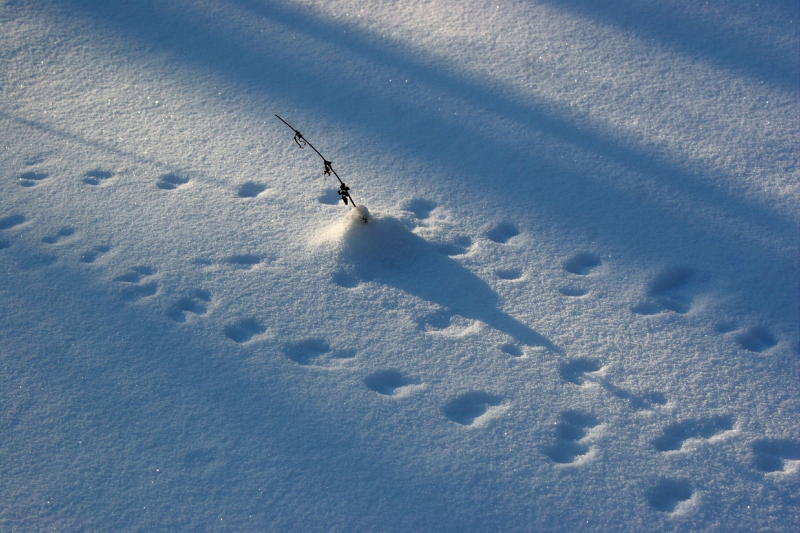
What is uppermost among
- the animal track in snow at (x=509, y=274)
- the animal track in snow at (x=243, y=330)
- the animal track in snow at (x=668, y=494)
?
the animal track in snow at (x=509, y=274)

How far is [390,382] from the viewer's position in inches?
84.4

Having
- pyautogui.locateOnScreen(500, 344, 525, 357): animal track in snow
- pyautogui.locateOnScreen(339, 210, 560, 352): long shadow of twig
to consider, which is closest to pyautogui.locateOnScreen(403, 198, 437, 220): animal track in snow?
pyautogui.locateOnScreen(339, 210, 560, 352): long shadow of twig

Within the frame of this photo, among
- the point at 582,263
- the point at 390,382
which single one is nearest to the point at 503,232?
the point at 582,263

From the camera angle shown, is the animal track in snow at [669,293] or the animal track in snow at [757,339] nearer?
the animal track in snow at [757,339]

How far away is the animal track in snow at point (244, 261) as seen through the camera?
2531 millimetres

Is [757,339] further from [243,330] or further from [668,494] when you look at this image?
[243,330]

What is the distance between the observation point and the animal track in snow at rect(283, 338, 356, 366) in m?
2.20

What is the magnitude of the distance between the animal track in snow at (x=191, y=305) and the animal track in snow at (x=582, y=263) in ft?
4.42

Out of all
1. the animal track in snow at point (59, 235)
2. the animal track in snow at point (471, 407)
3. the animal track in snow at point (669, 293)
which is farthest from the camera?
the animal track in snow at point (59, 235)

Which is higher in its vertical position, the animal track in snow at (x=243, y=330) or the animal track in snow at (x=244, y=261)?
the animal track in snow at (x=244, y=261)

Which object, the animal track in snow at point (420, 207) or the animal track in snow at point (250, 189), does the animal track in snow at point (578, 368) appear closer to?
the animal track in snow at point (420, 207)

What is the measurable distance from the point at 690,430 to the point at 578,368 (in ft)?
1.24

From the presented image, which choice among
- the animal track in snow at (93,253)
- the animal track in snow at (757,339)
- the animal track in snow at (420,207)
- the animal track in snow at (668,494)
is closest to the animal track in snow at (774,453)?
the animal track in snow at (668,494)

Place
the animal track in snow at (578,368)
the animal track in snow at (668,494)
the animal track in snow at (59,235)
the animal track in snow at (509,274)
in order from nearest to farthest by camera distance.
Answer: the animal track in snow at (668,494) < the animal track in snow at (578,368) < the animal track in snow at (509,274) < the animal track in snow at (59,235)
